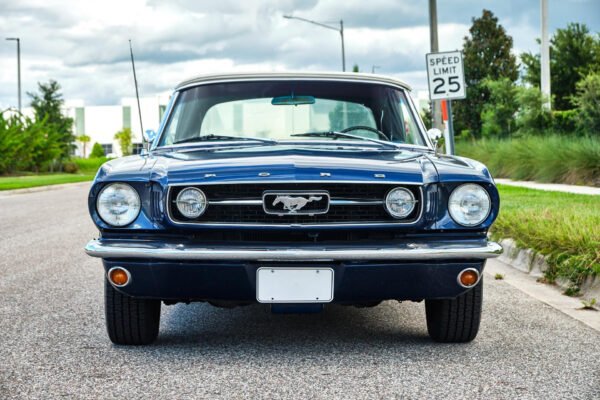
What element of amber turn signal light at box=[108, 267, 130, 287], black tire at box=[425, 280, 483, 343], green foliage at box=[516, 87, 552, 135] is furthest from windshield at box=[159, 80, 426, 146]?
green foliage at box=[516, 87, 552, 135]

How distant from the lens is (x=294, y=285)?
13.6ft

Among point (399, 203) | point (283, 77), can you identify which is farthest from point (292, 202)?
point (283, 77)

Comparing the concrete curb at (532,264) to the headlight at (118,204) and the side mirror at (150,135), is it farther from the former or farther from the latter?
the headlight at (118,204)

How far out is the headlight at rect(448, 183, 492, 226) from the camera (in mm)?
4328

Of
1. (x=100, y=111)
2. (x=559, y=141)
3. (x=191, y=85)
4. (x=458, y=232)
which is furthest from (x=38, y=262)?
(x=100, y=111)

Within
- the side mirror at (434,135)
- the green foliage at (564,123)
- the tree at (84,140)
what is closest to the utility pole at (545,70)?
the green foliage at (564,123)

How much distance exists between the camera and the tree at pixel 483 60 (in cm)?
4688

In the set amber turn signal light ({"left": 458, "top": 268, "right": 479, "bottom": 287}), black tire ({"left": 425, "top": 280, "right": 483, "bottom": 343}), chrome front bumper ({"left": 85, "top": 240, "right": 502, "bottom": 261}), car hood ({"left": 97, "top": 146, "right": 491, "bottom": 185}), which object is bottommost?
black tire ({"left": 425, "top": 280, "right": 483, "bottom": 343})

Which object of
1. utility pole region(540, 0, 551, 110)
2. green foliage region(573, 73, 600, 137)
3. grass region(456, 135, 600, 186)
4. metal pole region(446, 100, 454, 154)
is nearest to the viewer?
metal pole region(446, 100, 454, 154)

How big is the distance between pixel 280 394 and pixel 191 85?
261 centimetres

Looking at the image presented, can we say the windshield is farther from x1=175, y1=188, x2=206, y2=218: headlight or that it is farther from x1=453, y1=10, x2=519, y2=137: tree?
x1=453, y1=10, x2=519, y2=137: tree

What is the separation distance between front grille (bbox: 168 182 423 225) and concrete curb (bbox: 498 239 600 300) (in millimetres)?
2569

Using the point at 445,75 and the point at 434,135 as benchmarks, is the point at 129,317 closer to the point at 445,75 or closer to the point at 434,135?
the point at 434,135

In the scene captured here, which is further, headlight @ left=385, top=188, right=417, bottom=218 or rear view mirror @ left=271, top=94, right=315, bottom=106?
rear view mirror @ left=271, top=94, right=315, bottom=106
